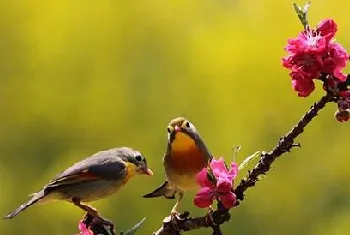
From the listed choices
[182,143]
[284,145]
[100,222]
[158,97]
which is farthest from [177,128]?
[158,97]

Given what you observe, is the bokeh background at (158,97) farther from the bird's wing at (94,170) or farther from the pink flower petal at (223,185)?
the pink flower petal at (223,185)

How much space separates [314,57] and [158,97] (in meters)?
2.65

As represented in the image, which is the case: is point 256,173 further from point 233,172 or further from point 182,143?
point 182,143

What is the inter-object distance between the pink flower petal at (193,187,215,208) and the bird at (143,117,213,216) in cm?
19

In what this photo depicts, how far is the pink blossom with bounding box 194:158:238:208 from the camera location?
0.73 metres

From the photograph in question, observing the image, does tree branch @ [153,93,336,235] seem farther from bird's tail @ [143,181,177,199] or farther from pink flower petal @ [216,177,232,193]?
bird's tail @ [143,181,177,199]

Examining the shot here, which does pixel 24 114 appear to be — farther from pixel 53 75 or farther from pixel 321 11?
pixel 321 11

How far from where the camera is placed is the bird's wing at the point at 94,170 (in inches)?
38.4

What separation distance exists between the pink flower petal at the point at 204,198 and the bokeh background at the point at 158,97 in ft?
7.23

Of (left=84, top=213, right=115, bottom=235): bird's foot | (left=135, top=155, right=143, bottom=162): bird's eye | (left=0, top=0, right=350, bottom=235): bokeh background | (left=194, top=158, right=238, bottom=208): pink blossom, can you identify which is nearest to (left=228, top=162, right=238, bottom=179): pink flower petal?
(left=194, top=158, right=238, bottom=208): pink blossom

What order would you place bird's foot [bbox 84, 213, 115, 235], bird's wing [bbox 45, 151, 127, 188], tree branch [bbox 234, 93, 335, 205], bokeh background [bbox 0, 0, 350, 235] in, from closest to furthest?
tree branch [bbox 234, 93, 335, 205] → bird's foot [bbox 84, 213, 115, 235] → bird's wing [bbox 45, 151, 127, 188] → bokeh background [bbox 0, 0, 350, 235]

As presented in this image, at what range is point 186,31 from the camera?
11.8ft

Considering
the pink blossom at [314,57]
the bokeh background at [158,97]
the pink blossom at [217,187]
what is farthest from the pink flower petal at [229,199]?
the bokeh background at [158,97]

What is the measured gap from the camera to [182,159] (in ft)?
3.20
